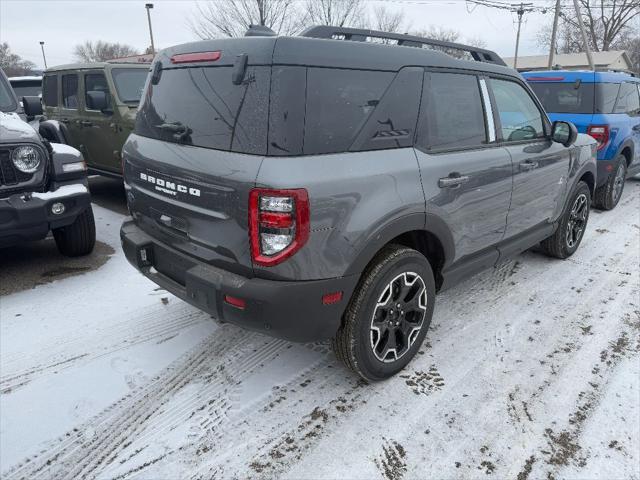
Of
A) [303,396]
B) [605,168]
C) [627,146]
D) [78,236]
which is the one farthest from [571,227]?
[78,236]

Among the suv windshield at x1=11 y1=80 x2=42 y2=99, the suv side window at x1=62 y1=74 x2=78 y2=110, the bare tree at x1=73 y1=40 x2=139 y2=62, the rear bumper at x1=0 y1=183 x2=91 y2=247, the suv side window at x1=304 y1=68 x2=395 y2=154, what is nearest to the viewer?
the suv side window at x1=304 y1=68 x2=395 y2=154

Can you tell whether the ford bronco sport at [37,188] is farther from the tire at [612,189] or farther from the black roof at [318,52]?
the tire at [612,189]

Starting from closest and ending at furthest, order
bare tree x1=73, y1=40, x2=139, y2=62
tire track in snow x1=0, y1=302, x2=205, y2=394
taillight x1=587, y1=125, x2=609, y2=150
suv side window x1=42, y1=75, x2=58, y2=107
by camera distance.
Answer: tire track in snow x1=0, y1=302, x2=205, y2=394
taillight x1=587, y1=125, x2=609, y2=150
suv side window x1=42, y1=75, x2=58, y2=107
bare tree x1=73, y1=40, x2=139, y2=62

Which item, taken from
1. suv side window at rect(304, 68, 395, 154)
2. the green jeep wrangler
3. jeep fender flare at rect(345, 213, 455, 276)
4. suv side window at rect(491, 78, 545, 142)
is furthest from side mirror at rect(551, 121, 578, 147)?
the green jeep wrangler

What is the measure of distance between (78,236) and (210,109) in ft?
9.33

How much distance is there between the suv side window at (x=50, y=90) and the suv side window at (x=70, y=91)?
0.94 ft

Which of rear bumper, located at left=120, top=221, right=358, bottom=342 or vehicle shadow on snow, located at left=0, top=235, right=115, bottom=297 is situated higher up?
rear bumper, located at left=120, top=221, right=358, bottom=342

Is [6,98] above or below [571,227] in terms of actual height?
above

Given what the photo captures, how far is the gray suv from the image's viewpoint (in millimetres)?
2201

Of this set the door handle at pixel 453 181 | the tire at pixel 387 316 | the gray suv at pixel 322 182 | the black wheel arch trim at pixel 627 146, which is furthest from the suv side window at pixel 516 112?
the black wheel arch trim at pixel 627 146

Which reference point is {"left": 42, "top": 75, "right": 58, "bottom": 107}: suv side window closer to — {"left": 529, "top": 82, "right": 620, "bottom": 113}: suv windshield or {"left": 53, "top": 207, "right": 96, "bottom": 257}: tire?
{"left": 53, "top": 207, "right": 96, "bottom": 257}: tire

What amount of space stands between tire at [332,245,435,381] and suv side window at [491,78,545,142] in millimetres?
1390

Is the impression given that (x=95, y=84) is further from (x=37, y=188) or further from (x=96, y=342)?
(x=96, y=342)

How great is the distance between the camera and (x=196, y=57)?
2.60 m
